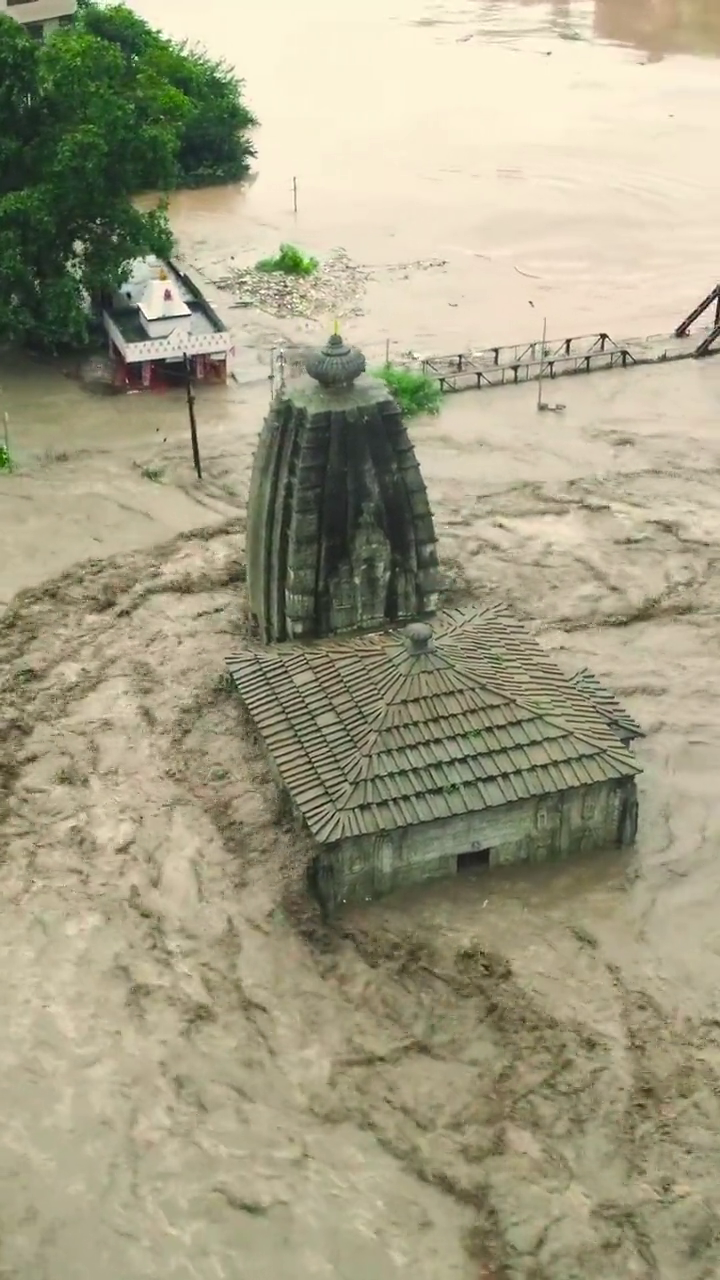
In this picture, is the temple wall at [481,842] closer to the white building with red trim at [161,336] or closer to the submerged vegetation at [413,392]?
the submerged vegetation at [413,392]

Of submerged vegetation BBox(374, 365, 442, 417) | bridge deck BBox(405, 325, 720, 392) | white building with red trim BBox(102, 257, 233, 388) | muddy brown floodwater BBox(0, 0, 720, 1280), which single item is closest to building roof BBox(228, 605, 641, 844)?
muddy brown floodwater BBox(0, 0, 720, 1280)

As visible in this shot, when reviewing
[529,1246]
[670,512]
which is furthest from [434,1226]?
[670,512]

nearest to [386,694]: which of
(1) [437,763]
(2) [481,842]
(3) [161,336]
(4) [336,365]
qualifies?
(1) [437,763]

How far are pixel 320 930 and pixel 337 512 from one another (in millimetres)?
5369

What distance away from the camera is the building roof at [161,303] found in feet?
100.0

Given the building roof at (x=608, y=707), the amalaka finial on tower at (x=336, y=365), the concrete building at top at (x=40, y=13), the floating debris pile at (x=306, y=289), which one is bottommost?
the building roof at (x=608, y=707)

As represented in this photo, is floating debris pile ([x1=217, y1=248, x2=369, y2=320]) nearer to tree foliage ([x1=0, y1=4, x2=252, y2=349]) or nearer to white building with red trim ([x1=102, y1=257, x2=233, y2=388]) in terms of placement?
white building with red trim ([x1=102, y1=257, x2=233, y2=388])

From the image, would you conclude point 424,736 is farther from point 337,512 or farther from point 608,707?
point 337,512

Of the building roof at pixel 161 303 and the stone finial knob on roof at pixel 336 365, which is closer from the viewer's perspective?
the stone finial knob on roof at pixel 336 365

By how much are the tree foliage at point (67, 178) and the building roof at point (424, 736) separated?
50.8 feet

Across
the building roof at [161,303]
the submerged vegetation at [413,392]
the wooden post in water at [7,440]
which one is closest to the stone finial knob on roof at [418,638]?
the wooden post in water at [7,440]

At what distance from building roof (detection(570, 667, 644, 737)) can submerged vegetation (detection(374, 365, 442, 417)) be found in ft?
41.1

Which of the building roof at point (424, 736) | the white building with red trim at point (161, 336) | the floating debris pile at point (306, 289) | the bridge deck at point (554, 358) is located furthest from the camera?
the floating debris pile at point (306, 289)

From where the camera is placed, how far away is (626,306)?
1403 inches
